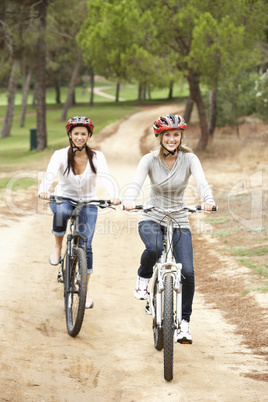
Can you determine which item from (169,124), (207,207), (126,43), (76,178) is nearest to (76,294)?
(76,178)

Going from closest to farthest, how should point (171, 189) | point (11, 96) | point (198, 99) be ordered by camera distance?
point (171, 189), point (198, 99), point (11, 96)

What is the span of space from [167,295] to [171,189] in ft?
3.63

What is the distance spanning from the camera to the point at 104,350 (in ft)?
19.7

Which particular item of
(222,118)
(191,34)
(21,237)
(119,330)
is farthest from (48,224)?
(222,118)

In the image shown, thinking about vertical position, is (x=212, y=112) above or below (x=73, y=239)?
below

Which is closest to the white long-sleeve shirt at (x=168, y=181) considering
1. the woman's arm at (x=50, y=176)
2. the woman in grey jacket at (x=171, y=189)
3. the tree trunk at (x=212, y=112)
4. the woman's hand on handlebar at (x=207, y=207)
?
the woman in grey jacket at (x=171, y=189)

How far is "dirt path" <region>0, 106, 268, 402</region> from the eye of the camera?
193 inches

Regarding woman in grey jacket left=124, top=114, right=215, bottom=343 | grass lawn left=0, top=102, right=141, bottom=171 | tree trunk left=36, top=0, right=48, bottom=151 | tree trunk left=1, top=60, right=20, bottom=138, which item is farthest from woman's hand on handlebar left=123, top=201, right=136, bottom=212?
tree trunk left=1, top=60, right=20, bottom=138

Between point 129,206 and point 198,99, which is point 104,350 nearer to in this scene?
point 129,206

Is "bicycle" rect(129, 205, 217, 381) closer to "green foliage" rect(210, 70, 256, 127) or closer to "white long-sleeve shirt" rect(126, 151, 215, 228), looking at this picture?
"white long-sleeve shirt" rect(126, 151, 215, 228)

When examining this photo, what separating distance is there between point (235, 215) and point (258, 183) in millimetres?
5098

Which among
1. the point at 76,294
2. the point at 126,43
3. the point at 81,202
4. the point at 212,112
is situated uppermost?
the point at 126,43

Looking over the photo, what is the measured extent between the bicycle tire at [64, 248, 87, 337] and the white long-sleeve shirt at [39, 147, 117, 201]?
0.72m

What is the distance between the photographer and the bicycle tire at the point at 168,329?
4973 mm
